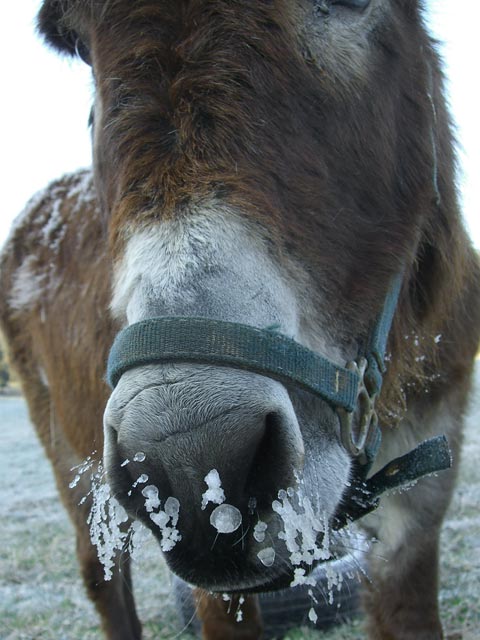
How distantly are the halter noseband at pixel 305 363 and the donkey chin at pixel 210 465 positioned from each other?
0.03 meters

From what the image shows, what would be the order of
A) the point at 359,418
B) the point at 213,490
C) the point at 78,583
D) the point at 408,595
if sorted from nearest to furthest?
the point at 213,490 < the point at 359,418 < the point at 408,595 < the point at 78,583

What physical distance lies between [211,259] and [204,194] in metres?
0.17

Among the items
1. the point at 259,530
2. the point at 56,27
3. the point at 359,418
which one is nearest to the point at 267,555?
the point at 259,530

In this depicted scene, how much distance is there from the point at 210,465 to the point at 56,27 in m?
1.79

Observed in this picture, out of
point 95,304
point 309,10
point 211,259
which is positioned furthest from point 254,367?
point 95,304

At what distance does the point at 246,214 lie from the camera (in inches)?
53.8

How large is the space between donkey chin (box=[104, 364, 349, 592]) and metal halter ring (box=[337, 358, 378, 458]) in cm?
21

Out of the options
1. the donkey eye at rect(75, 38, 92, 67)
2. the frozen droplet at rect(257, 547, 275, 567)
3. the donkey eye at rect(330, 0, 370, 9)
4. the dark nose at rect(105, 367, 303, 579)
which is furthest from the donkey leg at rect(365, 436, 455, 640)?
the donkey eye at rect(75, 38, 92, 67)

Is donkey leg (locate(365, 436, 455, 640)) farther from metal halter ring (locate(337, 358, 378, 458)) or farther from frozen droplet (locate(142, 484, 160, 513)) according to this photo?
frozen droplet (locate(142, 484, 160, 513))

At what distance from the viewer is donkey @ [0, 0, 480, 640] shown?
3.96ft

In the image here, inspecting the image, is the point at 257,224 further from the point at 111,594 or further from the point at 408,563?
the point at 111,594

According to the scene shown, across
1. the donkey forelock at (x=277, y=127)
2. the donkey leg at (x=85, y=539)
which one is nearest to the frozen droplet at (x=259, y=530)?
the donkey forelock at (x=277, y=127)

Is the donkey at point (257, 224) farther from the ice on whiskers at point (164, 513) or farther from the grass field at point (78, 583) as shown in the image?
the grass field at point (78, 583)

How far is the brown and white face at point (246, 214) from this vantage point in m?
1.20
